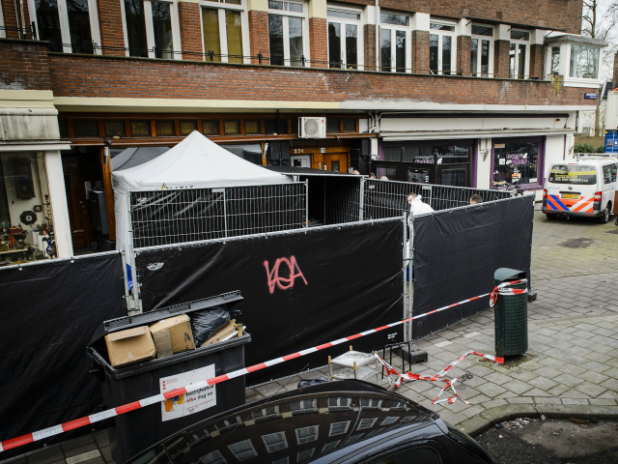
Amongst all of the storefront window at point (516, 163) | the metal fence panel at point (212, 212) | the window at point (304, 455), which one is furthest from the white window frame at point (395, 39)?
the window at point (304, 455)

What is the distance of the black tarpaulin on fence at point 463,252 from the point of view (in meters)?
6.94

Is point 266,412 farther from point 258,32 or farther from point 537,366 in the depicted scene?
point 258,32

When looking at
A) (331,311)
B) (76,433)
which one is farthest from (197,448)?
(331,311)

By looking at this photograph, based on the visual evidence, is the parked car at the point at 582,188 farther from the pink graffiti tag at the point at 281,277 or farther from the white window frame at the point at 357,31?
the pink graffiti tag at the point at 281,277

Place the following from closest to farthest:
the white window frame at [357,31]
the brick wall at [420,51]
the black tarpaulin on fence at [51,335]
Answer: the black tarpaulin on fence at [51,335], the white window frame at [357,31], the brick wall at [420,51]

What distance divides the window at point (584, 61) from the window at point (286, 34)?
1324 centimetres

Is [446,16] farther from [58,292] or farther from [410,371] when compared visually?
[58,292]

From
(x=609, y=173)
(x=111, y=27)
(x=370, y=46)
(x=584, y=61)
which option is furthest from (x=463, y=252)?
(x=584, y=61)

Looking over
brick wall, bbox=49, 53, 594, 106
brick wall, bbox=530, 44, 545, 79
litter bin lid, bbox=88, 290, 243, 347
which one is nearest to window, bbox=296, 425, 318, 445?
litter bin lid, bbox=88, 290, 243, 347

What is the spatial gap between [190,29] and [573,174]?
13.3m

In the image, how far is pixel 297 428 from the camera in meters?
2.83

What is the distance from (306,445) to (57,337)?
123 inches

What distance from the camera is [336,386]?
342 centimetres

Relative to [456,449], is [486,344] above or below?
below
